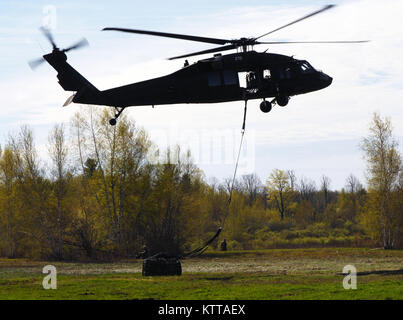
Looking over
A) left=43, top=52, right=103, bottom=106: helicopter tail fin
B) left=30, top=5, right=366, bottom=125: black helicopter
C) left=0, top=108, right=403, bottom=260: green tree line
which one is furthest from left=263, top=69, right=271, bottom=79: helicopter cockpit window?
left=0, top=108, right=403, bottom=260: green tree line

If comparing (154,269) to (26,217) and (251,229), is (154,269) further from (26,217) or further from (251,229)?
(251,229)

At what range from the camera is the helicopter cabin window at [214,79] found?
80.4ft

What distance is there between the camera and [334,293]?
2111 centimetres

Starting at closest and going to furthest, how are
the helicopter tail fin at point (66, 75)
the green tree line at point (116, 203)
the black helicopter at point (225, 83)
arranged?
the black helicopter at point (225, 83) → the helicopter tail fin at point (66, 75) → the green tree line at point (116, 203)

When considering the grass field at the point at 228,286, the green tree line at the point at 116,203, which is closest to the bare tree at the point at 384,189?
the green tree line at the point at 116,203

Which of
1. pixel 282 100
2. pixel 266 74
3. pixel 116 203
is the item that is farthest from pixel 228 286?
pixel 116 203

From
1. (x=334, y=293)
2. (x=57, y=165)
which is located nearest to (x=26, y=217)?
(x=57, y=165)

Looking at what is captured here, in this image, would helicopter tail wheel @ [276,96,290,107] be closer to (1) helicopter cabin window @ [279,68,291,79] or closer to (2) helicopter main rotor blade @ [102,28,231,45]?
(1) helicopter cabin window @ [279,68,291,79]

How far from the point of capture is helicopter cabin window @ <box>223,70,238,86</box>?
964 inches

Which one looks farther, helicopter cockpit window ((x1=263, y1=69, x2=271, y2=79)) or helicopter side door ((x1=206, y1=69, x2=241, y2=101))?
helicopter cockpit window ((x1=263, y1=69, x2=271, y2=79))

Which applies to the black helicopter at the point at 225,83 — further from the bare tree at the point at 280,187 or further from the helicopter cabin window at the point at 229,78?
the bare tree at the point at 280,187
